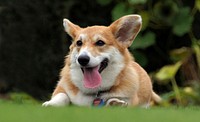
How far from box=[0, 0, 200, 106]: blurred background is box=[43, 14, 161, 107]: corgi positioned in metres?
4.12

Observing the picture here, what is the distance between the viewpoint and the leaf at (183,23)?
11.7 metres

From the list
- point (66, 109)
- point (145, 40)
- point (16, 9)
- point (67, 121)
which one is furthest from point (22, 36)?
point (67, 121)

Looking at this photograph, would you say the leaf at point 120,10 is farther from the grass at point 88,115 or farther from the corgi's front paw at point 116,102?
the grass at point 88,115

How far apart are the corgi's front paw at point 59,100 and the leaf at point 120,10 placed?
13.7ft

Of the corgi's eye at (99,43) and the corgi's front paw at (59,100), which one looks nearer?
the corgi's front paw at (59,100)

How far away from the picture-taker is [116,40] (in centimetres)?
778

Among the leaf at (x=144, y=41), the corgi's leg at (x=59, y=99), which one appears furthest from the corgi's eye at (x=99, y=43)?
the leaf at (x=144, y=41)

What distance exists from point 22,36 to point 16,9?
438 mm

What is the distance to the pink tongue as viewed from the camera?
745 cm

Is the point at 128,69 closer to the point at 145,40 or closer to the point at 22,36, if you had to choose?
the point at 145,40

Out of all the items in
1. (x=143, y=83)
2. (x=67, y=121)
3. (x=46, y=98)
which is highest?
(x=67, y=121)

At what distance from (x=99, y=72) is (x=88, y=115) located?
1.93 m

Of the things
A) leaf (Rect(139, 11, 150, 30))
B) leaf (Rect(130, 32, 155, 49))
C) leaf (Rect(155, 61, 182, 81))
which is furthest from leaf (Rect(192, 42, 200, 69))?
leaf (Rect(139, 11, 150, 30))

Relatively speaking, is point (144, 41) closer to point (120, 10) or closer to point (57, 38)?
point (120, 10)
